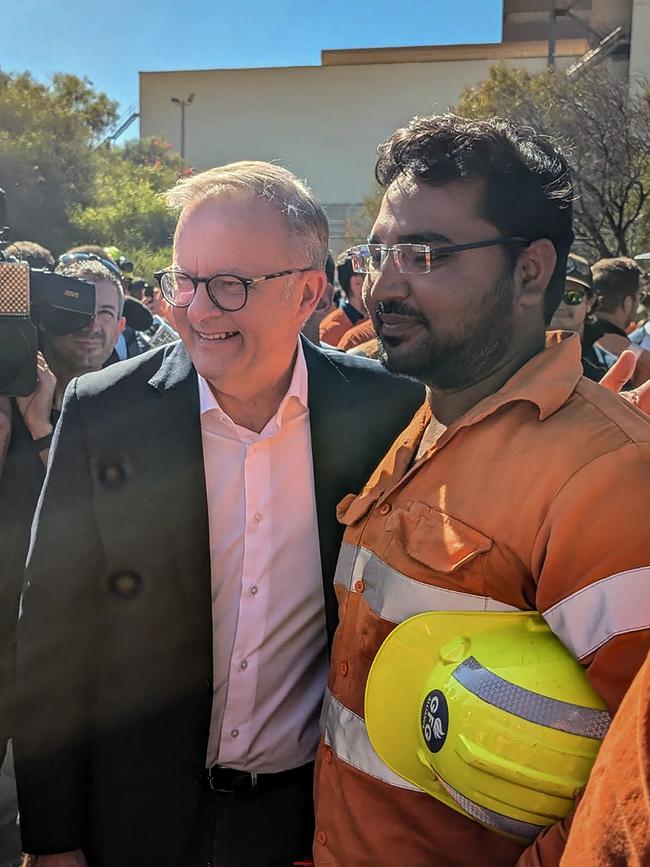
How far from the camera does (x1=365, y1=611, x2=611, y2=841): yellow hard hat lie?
1.10m

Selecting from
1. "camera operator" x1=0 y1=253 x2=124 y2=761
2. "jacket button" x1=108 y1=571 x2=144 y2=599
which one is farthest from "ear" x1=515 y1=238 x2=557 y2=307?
"camera operator" x1=0 y1=253 x2=124 y2=761

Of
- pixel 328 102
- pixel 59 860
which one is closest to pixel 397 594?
pixel 59 860

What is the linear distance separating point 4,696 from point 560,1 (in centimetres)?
4127

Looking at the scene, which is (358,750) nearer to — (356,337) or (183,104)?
(356,337)

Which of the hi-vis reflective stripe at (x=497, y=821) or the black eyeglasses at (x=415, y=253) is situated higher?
the black eyeglasses at (x=415, y=253)

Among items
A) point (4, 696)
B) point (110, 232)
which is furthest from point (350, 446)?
point (110, 232)

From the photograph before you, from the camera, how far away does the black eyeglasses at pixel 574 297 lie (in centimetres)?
438

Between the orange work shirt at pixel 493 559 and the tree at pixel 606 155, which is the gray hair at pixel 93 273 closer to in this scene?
the orange work shirt at pixel 493 559

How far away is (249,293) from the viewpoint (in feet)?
5.80

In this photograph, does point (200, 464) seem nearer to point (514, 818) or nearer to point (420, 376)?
point (420, 376)

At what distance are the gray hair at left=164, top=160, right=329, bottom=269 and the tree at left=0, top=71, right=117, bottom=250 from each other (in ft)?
84.6

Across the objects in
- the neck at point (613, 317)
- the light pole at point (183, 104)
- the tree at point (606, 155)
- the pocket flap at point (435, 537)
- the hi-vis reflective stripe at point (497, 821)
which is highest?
the light pole at point (183, 104)

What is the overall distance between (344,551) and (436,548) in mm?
316

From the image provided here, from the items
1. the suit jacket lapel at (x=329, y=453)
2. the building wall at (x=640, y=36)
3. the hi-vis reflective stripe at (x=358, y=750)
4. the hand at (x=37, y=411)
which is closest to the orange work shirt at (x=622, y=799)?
the hi-vis reflective stripe at (x=358, y=750)
